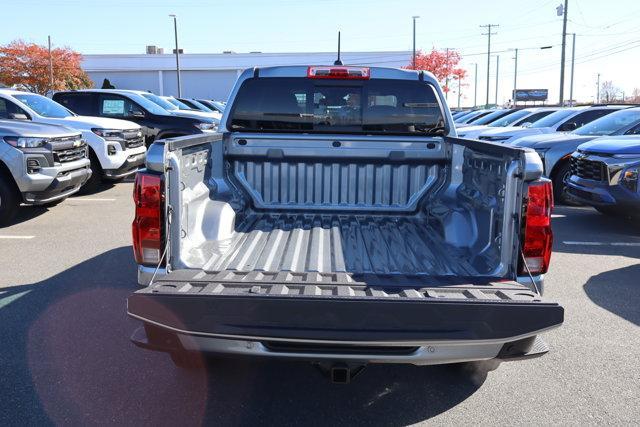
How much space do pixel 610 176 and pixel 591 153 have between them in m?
0.59

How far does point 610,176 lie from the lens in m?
7.81

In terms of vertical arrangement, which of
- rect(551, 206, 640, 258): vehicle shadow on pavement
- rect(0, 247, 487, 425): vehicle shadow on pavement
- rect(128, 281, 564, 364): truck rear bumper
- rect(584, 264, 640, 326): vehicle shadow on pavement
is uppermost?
rect(128, 281, 564, 364): truck rear bumper

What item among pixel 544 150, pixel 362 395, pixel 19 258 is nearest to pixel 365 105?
pixel 362 395

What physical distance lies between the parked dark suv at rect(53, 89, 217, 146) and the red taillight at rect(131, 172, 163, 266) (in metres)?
10.5

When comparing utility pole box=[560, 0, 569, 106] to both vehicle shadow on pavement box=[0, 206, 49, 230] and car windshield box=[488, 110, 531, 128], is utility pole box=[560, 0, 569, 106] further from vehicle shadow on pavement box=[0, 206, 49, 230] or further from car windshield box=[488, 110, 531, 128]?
vehicle shadow on pavement box=[0, 206, 49, 230]

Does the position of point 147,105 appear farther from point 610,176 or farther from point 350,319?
point 350,319

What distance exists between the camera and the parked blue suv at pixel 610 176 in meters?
7.64

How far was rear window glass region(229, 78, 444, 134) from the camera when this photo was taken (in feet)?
15.8

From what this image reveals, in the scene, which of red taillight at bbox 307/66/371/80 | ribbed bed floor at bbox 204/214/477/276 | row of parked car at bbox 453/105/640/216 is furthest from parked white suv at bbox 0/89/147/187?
row of parked car at bbox 453/105/640/216

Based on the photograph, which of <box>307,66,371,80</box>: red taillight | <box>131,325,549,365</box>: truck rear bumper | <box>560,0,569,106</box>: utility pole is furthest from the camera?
<box>560,0,569,106</box>: utility pole

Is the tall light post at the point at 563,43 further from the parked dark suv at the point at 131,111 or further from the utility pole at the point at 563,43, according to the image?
Result: the parked dark suv at the point at 131,111

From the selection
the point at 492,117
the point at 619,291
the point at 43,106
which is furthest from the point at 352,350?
the point at 492,117

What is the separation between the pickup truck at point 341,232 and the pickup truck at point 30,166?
4298 millimetres

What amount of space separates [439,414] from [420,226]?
1715 mm
